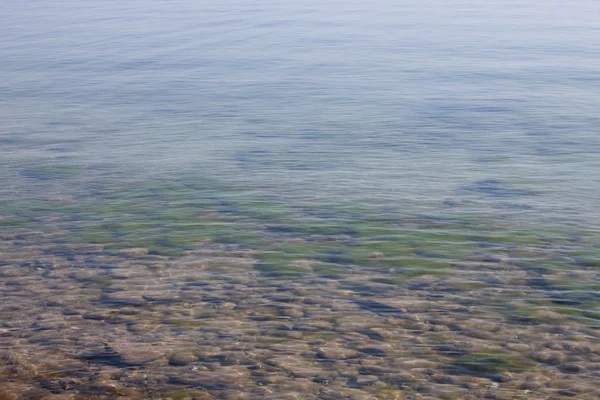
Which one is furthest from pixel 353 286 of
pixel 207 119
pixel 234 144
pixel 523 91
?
pixel 523 91

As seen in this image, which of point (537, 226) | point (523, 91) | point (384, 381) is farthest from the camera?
point (523, 91)

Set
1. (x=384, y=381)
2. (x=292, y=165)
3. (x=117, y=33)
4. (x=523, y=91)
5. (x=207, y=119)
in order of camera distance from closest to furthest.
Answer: (x=384, y=381)
(x=292, y=165)
(x=207, y=119)
(x=523, y=91)
(x=117, y=33)

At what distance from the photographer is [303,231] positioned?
1220 centimetres

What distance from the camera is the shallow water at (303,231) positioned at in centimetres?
808

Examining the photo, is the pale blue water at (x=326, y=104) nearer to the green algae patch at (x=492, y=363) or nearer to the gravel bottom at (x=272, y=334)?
the gravel bottom at (x=272, y=334)

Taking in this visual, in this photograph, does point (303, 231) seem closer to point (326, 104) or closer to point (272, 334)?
point (272, 334)

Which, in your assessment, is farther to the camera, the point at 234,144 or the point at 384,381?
the point at 234,144

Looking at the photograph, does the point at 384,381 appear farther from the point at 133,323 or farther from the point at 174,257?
the point at 174,257

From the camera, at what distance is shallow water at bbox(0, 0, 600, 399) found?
8.08m

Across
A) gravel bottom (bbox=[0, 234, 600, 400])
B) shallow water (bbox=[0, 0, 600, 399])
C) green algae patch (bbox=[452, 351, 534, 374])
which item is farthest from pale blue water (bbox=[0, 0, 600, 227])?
green algae patch (bbox=[452, 351, 534, 374])

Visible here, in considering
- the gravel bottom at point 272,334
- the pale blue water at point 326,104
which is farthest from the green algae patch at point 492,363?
the pale blue water at point 326,104

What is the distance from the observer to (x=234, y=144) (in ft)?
58.1

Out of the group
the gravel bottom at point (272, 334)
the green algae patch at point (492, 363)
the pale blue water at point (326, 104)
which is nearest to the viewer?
the gravel bottom at point (272, 334)

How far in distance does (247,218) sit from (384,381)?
5490 millimetres
